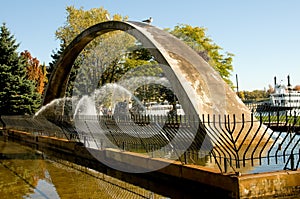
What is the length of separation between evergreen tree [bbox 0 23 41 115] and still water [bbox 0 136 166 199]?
61.3ft

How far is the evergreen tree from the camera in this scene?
28828mm

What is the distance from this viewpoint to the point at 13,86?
28891 millimetres

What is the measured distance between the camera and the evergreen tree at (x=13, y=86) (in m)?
28.8

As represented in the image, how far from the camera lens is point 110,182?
300 inches

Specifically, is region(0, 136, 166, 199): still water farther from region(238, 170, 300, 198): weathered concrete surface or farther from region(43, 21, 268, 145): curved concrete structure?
region(43, 21, 268, 145): curved concrete structure

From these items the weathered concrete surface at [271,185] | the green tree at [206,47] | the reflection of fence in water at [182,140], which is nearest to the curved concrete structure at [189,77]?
the reflection of fence in water at [182,140]

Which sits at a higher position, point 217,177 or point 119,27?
point 119,27

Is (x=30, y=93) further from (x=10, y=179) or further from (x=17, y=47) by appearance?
(x=10, y=179)

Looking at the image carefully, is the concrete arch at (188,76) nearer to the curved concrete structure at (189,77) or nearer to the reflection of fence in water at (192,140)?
the curved concrete structure at (189,77)

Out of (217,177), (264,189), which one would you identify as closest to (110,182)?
(217,177)

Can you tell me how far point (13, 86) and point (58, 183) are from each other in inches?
895

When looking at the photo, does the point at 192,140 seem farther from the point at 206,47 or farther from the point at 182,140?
the point at 206,47

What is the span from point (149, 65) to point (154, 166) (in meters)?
22.0

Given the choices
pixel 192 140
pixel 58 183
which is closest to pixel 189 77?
pixel 192 140
